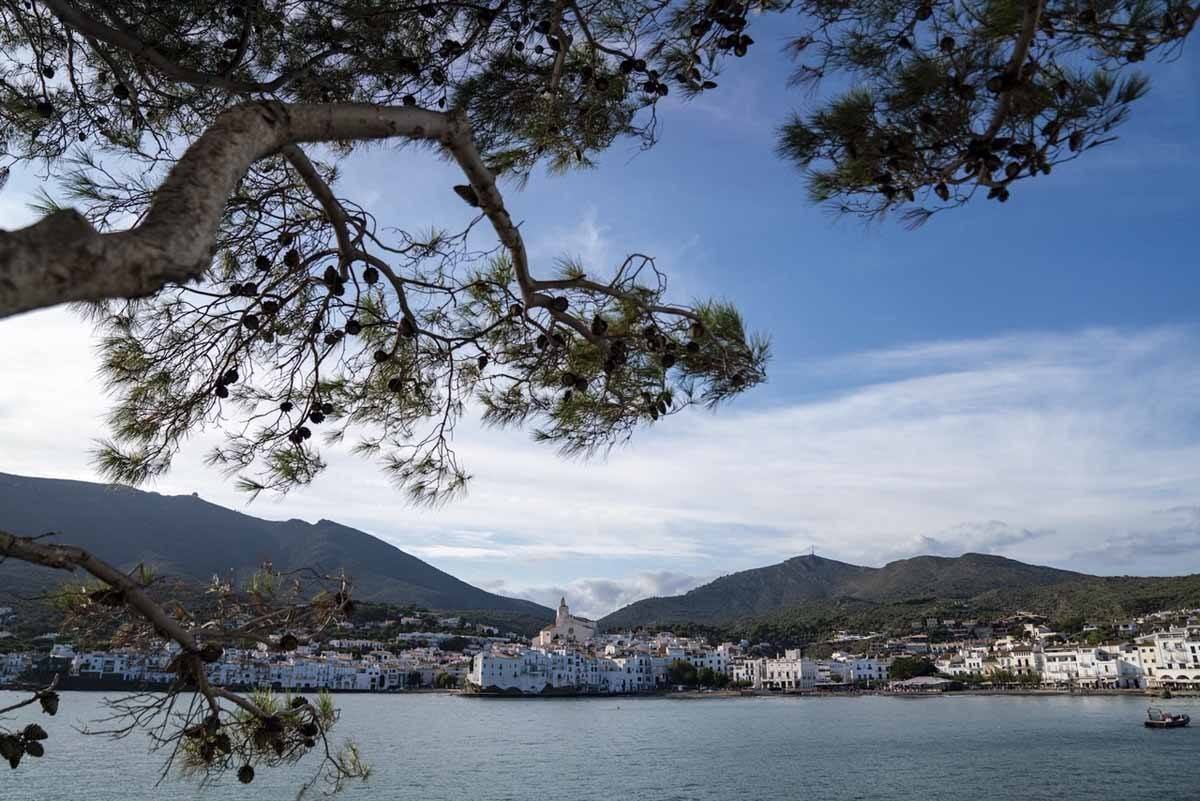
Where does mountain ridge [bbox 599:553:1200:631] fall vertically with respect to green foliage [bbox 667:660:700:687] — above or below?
above

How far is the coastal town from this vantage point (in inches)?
2329

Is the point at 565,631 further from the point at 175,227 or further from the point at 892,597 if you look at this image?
the point at 175,227

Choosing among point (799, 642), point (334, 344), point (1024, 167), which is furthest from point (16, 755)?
point (799, 642)

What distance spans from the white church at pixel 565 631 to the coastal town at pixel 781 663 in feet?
1.99

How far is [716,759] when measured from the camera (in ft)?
87.2

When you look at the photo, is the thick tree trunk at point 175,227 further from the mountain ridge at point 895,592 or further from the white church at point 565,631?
the mountain ridge at point 895,592

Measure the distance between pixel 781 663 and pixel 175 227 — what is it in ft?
253

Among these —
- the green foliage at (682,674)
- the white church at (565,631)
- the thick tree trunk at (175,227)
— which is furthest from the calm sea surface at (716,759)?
the white church at (565,631)

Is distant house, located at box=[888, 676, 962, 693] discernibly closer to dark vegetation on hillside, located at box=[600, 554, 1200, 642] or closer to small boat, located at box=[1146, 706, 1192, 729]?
dark vegetation on hillside, located at box=[600, 554, 1200, 642]

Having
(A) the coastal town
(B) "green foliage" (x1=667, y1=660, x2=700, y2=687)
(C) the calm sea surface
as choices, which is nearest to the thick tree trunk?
(C) the calm sea surface

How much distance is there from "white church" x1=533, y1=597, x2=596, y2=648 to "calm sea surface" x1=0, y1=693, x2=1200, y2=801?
125ft

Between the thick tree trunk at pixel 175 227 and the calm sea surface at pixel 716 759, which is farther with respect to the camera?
the calm sea surface at pixel 716 759

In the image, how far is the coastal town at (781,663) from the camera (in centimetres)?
5916

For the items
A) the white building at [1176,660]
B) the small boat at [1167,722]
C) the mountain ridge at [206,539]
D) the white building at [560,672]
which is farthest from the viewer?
the mountain ridge at [206,539]
